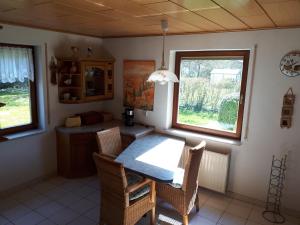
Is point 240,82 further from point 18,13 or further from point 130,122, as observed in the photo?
point 18,13

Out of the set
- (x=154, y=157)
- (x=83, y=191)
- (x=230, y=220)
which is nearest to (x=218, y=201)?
(x=230, y=220)

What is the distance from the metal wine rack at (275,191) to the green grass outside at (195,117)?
0.98 m

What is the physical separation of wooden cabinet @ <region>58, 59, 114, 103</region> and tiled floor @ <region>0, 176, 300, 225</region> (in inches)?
54.0

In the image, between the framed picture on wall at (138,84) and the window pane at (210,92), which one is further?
the framed picture on wall at (138,84)

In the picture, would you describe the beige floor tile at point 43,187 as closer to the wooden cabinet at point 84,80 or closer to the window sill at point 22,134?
the window sill at point 22,134

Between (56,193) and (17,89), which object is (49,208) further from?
(17,89)

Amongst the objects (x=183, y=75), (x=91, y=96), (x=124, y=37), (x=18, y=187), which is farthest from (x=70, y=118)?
(x=183, y=75)

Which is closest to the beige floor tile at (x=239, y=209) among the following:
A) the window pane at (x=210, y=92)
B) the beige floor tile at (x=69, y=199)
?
the window pane at (x=210, y=92)

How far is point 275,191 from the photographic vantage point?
9.82 ft

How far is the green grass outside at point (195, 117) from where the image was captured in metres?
3.50

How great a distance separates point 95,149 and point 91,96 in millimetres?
871

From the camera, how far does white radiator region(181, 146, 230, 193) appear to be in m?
3.14

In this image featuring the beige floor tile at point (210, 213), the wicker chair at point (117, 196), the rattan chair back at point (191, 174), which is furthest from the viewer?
the beige floor tile at point (210, 213)

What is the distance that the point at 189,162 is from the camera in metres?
2.34
